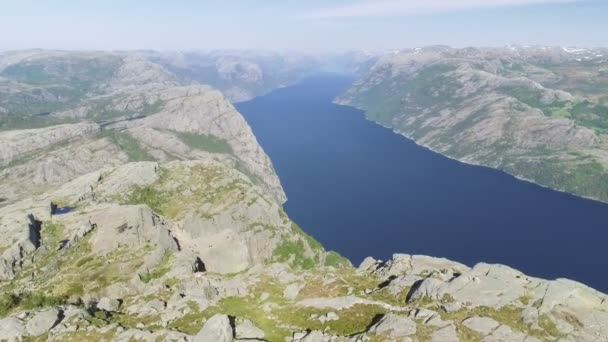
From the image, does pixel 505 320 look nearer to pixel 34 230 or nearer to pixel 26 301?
pixel 26 301

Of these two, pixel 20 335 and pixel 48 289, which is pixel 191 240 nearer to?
pixel 48 289

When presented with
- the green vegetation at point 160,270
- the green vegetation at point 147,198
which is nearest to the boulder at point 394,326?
the green vegetation at point 160,270

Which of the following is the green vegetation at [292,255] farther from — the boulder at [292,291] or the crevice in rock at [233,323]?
the crevice in rock at [233,323]

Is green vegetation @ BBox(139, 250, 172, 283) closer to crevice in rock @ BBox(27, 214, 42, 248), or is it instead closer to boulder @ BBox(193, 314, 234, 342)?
crevice in rock @ BBox(27, 214, 42, 248)

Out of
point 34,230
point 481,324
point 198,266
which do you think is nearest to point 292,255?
point 198,266

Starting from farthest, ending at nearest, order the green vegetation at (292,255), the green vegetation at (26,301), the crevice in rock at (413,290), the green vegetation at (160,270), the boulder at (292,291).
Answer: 1. the green vegetation at (292,255)
2. the green vegetation at (160,270)
3. the green vegetation at (26,301)
4. the boulder at (292,291)
5. the crevice in rock at (413,290)

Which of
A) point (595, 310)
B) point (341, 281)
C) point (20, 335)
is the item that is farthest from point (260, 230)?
point (595, 310)

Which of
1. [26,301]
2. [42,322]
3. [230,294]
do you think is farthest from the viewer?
[26,301]

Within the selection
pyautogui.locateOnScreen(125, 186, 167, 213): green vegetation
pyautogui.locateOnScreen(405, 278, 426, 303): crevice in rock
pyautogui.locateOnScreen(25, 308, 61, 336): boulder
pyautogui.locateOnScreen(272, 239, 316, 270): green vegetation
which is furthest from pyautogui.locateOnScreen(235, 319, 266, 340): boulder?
pyautogui.locateOnScreen(125, 186, 167, 213): green vegetation
